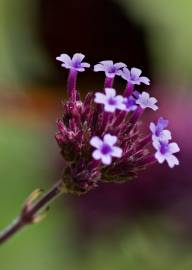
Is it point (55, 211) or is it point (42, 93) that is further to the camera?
point (42, 93)

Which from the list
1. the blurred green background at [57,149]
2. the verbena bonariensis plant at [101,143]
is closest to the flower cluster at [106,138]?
the verbena bonariensis plant at [101,143]

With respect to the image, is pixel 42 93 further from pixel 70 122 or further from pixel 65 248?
pixel 70 122

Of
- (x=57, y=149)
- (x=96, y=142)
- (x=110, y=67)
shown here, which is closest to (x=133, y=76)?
(x=110, y=67)

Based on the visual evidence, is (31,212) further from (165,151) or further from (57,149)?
(57,149)

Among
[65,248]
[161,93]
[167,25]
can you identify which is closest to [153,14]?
[167,25]

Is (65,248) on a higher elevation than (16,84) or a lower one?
lower

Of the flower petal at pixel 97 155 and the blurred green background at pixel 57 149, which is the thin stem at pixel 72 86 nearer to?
the flower petal at pixel 97 155
